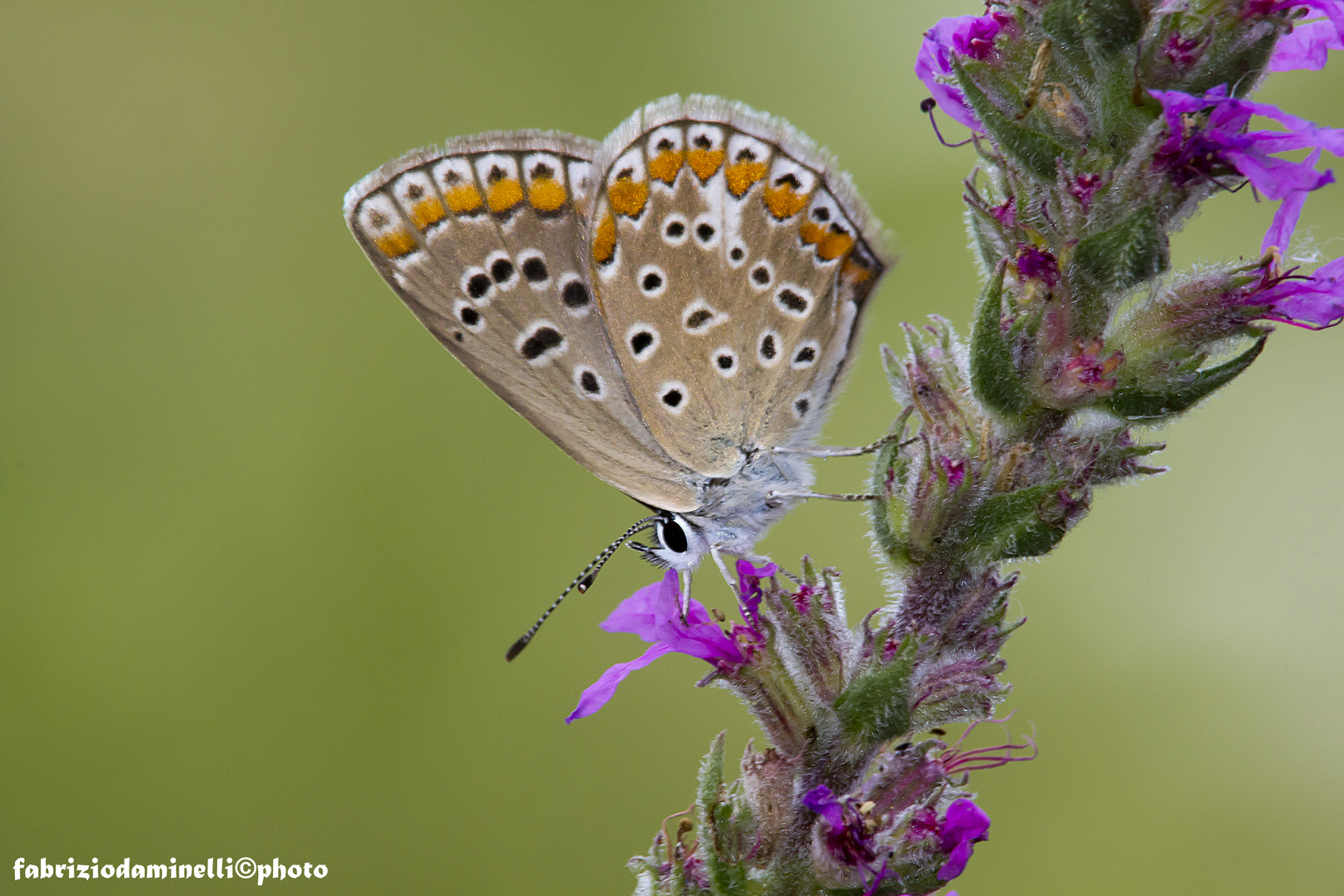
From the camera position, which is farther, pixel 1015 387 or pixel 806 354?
pixel 806 354

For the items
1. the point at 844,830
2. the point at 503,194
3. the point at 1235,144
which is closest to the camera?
the point at 1235,144

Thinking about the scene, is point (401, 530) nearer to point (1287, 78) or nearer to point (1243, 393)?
point (1243, 393)

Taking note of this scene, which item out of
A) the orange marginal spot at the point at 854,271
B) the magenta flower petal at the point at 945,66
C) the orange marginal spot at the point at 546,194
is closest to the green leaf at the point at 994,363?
the magenta flower petal at the point at 945,66

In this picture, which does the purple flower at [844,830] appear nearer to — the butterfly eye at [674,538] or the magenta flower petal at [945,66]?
the butterfly eye at [674,538]

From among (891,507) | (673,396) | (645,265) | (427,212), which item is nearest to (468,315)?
(427,212)

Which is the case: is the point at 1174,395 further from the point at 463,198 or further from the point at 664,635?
the point at 463,198

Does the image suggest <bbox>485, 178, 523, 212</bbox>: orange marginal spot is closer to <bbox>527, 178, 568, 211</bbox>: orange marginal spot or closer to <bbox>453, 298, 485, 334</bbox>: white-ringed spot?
<bbox>527, 178, 568, 211</bbox>: orange marginal spot
